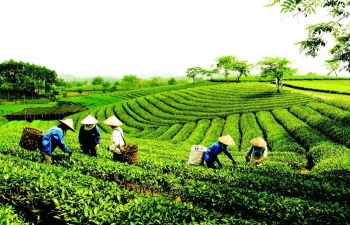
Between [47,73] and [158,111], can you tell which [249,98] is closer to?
[158,111]

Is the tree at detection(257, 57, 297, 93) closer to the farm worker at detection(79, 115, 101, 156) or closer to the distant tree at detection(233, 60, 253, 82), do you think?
the distant tree at detection(233, 60, 253, 82)

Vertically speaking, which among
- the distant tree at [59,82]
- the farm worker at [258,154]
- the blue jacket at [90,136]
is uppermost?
the distant tree at [59,82]

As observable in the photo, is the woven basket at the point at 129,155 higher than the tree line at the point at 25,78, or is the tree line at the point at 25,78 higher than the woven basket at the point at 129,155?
the tree line at the point at 25,78

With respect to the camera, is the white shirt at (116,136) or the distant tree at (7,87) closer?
the white shirt at (116,136)

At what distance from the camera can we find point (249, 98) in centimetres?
5531

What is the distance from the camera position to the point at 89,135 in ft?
37.8

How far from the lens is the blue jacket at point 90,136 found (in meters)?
11.3

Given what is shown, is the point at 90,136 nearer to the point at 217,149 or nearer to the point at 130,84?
the point at 217,149

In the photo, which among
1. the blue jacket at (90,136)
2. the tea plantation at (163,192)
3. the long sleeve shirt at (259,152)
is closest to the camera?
the tea plantation at (163,192)

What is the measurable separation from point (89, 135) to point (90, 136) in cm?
5

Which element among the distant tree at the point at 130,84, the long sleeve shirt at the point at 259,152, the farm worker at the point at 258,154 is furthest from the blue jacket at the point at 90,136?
the distant tree at the point at 130,84

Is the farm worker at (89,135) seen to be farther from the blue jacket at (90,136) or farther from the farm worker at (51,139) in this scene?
the farm worker at (51,139)

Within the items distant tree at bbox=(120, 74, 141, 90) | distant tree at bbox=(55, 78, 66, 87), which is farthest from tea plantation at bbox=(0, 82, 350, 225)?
distant tree at bbox=(120, 74, 141, 90)

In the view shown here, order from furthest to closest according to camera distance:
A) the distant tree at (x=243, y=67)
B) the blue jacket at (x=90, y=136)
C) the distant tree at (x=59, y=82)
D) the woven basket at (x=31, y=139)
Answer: the distant tree at (x=59, y=82) < the distant tree at (x=243, y=67) < the blue jacket at (x=90, y=136) < the woven basket at (x=31, y=139)
